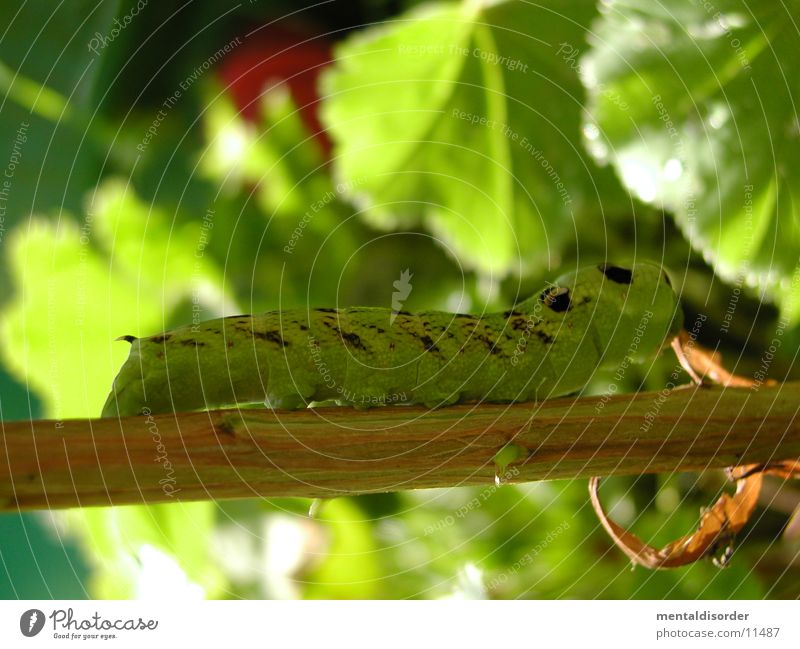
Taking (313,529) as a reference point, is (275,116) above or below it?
above

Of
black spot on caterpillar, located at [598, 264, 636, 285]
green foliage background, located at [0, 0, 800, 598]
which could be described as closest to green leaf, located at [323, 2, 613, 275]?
green foliage background, located at [0, 0, 800, 598]

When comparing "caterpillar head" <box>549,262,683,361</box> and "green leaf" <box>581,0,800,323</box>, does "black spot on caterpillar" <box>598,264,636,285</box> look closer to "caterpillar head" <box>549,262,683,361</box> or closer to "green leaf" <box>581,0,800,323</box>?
"caterpillar head" <box>549,262,683,361</box>

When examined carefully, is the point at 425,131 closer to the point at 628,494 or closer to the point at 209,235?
the point at 209,235

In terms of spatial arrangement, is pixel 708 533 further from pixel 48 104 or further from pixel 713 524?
pixel 48 104

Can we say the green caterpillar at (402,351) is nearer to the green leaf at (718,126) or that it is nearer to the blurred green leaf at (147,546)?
the green leaf at (718,126)

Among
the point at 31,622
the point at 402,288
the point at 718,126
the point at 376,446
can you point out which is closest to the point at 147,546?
the point at 31,622

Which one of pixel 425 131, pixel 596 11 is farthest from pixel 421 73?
pixel 596 11

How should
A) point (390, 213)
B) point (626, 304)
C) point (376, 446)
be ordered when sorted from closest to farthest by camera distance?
1. point (376, 446)
2. point (626, 304)
3. point (390, 213)
